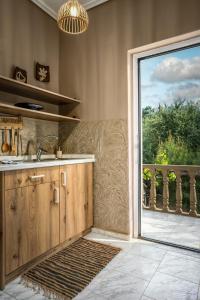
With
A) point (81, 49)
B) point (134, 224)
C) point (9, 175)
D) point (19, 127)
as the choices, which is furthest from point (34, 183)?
point (81, 49)

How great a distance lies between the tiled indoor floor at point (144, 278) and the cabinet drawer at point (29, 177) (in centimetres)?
75

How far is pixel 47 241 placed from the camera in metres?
1.89

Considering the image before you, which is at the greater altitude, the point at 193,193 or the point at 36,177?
the point at 36,177

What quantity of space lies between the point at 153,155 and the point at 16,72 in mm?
2205

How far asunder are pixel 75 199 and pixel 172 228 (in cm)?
144

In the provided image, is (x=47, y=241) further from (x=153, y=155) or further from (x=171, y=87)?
(x=171, y=87)

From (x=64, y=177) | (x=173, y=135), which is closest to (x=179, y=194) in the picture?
(x=173, y=135)

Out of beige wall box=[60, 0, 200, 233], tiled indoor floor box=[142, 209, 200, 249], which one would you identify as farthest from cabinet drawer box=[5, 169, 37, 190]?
tiled indoor floor box=[142, 209, 200, 249]

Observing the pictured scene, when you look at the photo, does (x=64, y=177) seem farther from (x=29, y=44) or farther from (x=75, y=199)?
(x=29, y=44)

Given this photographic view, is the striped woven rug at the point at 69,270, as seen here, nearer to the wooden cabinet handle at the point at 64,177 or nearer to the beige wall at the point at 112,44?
the wooden cabinet handle at the point at 64,177

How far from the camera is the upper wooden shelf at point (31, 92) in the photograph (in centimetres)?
201

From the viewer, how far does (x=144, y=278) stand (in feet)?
5.30

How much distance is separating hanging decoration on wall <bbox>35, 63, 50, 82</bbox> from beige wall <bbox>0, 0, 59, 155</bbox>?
0.19ft

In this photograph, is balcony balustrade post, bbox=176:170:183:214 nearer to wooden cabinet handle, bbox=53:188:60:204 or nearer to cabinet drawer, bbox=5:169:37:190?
wooden cabinet handle, bbox=53:188:60:204
